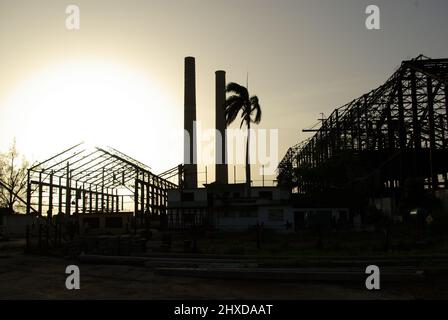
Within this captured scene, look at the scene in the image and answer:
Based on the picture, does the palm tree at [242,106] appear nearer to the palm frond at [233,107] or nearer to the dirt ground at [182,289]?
the palm frond at [233,107]

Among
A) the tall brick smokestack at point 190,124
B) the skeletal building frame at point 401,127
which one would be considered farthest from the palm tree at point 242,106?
the tall brick smokestack at point 190,124

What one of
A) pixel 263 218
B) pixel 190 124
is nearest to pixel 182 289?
pixel 263 218

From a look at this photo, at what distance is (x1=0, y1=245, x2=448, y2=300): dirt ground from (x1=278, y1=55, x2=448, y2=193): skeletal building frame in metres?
30.5

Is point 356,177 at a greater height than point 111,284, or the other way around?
point 356,177

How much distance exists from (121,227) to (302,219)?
1788cm

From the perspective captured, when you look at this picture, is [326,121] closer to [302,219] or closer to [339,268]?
[302,219]

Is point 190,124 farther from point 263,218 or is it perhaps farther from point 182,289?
point 182,289

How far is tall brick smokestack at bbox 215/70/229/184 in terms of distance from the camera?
74.8m

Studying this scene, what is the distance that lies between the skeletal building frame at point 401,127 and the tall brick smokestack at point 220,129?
10.5m

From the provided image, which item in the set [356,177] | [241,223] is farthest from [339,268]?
[356,177]

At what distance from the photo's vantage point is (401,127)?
45719 millimetres

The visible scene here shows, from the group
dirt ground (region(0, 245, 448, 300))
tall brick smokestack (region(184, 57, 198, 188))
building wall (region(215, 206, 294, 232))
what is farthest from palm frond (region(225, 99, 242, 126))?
→ dirt ground (region(0, 245, 448, 300))

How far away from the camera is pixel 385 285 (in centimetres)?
1338
